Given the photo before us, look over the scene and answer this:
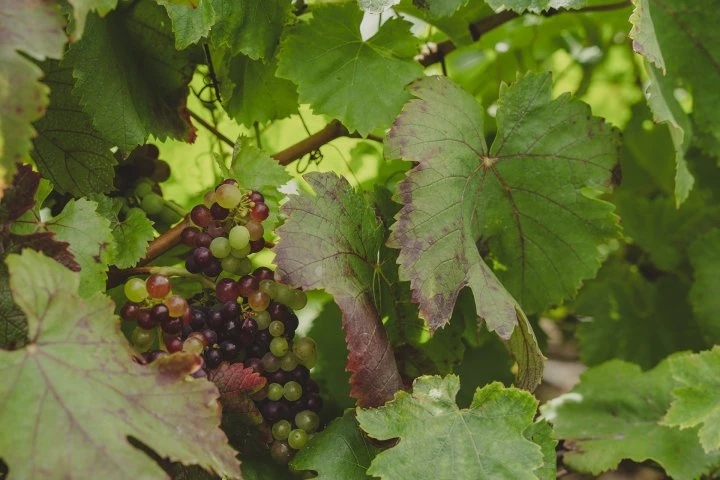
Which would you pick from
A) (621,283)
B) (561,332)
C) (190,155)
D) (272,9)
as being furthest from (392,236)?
(561,332)

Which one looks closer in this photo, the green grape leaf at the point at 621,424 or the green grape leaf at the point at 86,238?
the green grape leaf at the point at 86,238

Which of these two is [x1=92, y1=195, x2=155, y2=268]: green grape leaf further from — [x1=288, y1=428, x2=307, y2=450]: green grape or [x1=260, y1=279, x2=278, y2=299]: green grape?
[x1=288, y1=428, x2=307, y2=450]: green grape

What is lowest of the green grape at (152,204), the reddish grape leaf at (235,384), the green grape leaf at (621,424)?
the green grape leaf at (621,424)

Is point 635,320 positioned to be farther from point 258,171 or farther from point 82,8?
point 82,8

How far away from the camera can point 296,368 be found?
0.83 m

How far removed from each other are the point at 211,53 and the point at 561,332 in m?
1.13

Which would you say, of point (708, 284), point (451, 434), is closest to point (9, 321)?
point (451, 434)

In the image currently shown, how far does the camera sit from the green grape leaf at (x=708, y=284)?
128 centimetres

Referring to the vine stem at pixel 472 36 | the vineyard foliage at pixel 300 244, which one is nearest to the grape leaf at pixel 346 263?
the vineyard foliage at pixel 300 244

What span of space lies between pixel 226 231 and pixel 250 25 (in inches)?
9.1

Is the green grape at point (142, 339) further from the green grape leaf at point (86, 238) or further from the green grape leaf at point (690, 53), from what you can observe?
the green grape leaf at point (690, 53)

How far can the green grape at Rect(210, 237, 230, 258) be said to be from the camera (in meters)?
0.79

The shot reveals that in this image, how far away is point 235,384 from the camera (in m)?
0.74

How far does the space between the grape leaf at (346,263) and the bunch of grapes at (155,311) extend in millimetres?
99
